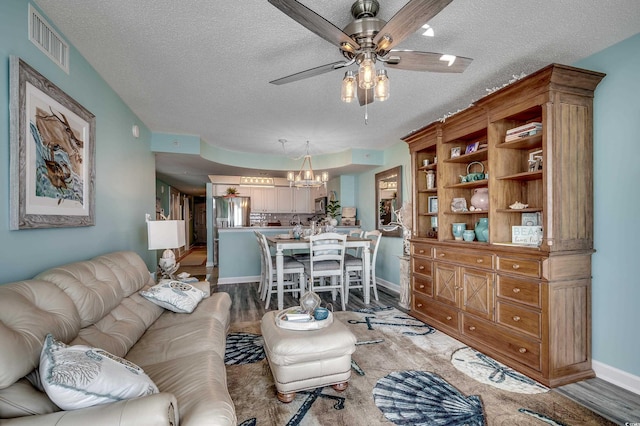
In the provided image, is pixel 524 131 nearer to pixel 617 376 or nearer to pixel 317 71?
pixel 317 71

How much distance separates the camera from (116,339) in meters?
1.80

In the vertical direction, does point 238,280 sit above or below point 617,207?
below

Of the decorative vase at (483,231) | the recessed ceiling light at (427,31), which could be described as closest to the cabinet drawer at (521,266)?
the decorative vase at (483,231)

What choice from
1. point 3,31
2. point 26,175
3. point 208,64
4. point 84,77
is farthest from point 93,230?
point 208,64

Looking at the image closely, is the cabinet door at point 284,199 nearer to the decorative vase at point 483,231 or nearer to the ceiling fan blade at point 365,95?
the decorative vase at point 483,231

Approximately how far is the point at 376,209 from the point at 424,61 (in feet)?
13.3

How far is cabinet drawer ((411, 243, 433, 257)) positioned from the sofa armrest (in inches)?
119

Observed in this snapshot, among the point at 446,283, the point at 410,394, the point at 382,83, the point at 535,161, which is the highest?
the point at 382,83

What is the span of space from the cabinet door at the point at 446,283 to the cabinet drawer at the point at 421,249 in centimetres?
17

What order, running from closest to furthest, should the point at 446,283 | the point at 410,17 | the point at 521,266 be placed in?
1. the point at 410,17
2. the point at 521,266
3. the point at 446,283

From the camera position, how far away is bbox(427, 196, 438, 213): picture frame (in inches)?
144

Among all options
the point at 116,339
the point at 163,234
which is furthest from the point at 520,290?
the point at 163,234

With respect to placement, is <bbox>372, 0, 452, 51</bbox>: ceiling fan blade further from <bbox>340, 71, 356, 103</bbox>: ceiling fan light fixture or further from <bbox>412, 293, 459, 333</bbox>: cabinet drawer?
<bbox>412, 293, 459, 333</bbox>: cabinet drawer

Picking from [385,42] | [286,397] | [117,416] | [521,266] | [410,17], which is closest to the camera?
[117,416]
